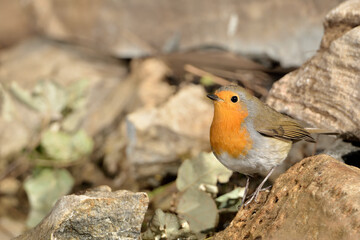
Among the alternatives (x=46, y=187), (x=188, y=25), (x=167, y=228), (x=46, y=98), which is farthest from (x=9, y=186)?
(x=167, y=228)

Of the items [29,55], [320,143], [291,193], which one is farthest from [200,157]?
[29,55]

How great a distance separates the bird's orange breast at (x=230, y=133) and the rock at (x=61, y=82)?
6.37 feet

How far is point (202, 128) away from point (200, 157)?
42.5 inches

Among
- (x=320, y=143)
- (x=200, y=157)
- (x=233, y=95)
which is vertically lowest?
(x=200, y=157)

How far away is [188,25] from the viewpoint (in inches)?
188

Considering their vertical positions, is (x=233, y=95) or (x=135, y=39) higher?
(x=233, y=95)

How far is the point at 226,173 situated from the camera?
2.84 metres

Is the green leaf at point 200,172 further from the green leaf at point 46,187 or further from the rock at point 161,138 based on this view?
the green leaf at point 46,187

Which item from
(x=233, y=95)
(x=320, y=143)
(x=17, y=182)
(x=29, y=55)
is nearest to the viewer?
(x=233, y=95)

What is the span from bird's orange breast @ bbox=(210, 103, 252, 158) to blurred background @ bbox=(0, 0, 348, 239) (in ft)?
1.92

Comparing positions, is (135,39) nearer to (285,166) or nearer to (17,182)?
(17,182)

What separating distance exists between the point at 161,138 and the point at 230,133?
4.72 ft

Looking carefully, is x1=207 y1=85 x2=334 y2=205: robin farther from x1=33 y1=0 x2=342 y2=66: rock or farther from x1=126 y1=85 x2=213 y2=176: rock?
x1=33 y1=0 x2=342 y2=66: rock

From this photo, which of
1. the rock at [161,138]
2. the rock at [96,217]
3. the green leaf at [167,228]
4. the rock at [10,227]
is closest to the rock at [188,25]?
the rock at [161,138]
